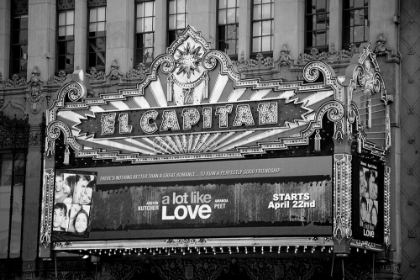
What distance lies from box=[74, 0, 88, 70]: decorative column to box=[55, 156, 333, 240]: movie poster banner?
224 inches

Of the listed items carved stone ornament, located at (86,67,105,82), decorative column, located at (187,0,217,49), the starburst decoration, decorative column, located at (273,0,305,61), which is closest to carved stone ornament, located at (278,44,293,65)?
decorative column, located at (273,0,305,61)

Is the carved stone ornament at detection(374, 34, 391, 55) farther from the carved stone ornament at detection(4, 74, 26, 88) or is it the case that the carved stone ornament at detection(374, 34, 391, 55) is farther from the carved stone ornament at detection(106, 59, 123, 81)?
the carved stone ornament at detection(4, 74, 26, 88)

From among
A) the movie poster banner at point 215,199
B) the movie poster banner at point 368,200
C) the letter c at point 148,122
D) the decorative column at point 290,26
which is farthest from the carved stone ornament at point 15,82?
the movie poster banner at point 368,200

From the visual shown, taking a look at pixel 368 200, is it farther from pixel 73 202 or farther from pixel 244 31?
pixel 73 202

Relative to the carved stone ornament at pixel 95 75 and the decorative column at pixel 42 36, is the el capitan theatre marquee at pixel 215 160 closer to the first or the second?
the carved stone ornament at pixel 95 75

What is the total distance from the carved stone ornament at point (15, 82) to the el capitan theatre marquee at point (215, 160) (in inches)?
179

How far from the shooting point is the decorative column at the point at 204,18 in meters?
36.6

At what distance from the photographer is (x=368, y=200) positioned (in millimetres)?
31984

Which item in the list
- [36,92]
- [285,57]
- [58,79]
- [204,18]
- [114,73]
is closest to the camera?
[285,57]

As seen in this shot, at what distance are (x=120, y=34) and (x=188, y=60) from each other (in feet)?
17.2

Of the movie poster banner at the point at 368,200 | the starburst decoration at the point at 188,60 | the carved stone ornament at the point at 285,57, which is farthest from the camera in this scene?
the carved stone ornament at the point at 285,57

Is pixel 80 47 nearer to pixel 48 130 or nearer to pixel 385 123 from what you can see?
pixel 48 130

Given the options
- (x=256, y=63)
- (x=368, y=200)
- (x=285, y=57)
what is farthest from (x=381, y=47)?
(x=368, y=200)

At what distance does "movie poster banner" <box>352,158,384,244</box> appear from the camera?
31219mm
